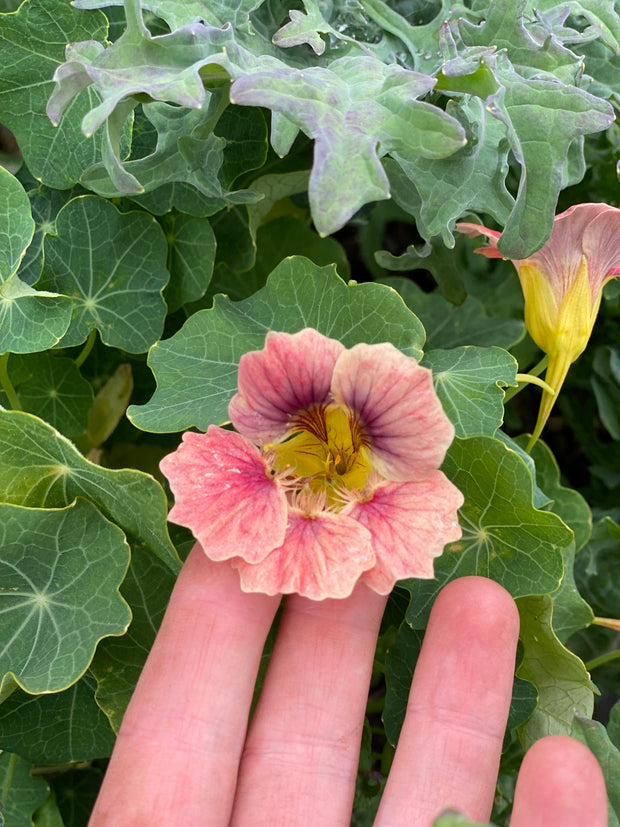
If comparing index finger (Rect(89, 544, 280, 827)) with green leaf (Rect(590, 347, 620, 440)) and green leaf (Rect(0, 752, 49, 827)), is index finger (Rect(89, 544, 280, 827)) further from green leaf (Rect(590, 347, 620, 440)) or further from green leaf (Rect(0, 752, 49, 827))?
green leaf (Rect(590, 347, 620, 440))

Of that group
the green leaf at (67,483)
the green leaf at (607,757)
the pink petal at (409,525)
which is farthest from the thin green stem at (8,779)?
the green leaf at (607,757)

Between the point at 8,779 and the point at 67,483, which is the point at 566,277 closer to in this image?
the point at 67,483

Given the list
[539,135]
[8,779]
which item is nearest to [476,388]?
[539,135]

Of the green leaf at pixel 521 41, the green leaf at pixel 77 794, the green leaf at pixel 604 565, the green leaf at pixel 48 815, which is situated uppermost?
the green leaf at pixel 521 41

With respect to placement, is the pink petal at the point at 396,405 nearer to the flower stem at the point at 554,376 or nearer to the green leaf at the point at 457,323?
the flower stem at the point at 554,376

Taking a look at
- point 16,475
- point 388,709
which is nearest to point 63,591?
point 16,475

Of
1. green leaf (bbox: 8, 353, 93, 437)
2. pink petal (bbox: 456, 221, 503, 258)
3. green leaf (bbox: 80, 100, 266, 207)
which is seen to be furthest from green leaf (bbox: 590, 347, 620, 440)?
green leaf (bbox: 8, 353, 93, 437)

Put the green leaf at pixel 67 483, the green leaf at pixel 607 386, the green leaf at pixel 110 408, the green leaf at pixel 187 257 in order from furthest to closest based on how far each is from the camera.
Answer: the green leaf at pixel 607 386
the green leaf at pixel 110 408
the green leaf at pixel 187 257
the green leaf at pixel 67 483
